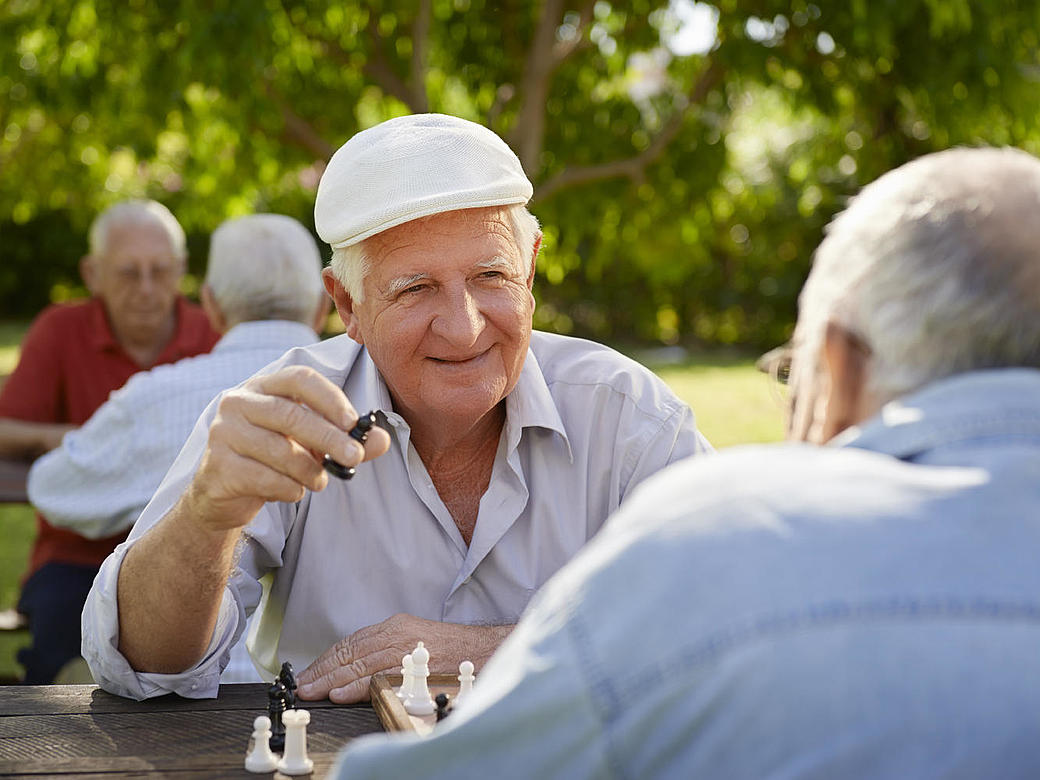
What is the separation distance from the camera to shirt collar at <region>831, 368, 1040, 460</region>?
1.19 metres

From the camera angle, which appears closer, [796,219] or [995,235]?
[995,235]

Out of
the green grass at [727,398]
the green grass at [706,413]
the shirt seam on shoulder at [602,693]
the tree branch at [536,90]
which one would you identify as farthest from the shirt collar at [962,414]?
the green grass at [727,398]

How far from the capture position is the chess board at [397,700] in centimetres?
190

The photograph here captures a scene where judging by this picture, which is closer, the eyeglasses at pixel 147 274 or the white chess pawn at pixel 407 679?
the white chess pawn at pixel 407 679

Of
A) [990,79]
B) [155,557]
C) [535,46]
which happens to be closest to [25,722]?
[155,557]

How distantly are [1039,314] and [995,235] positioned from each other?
9cm

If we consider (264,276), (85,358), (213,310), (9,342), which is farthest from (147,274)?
(9,342)

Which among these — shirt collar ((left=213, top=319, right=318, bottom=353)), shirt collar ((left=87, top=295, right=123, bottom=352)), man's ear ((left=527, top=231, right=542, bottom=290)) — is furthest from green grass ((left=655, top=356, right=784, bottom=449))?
man's ear ((left=527, top=231, right=542, bottom=290))

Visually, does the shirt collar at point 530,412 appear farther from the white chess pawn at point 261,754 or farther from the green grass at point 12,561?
the green grass at point 12,561

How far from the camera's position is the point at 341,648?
2.28 meters

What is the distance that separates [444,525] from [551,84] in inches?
236

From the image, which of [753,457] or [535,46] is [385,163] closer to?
[753,457]

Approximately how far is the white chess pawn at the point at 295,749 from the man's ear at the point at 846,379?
3.05ft

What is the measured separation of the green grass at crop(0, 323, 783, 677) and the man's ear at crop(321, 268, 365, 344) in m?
3.11
